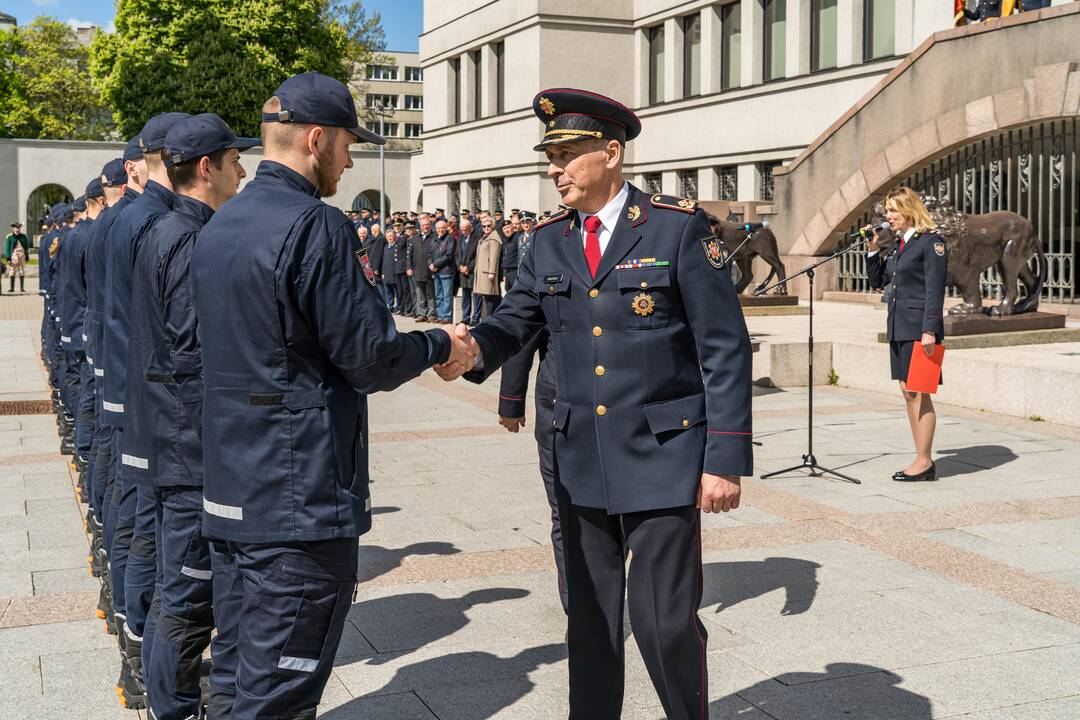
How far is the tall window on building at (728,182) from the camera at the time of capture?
33.6m

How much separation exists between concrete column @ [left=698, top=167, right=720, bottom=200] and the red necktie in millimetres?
30377

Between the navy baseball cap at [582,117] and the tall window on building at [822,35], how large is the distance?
27.3 metres

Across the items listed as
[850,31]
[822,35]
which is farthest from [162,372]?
[822,35]

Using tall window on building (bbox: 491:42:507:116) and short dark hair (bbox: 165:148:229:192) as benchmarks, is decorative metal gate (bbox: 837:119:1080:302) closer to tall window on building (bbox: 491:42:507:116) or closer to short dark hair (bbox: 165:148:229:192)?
short dark hair (bbox: 165:148:229:192)

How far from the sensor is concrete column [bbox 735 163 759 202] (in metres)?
32.6

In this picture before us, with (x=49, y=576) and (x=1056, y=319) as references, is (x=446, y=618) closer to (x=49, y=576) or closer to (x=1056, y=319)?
(x=49, y=576)

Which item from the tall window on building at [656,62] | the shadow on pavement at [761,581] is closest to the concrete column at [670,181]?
the tall window on building at [656,62]

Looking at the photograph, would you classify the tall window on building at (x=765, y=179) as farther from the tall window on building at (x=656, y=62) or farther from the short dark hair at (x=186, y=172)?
the short dark hair at (x=186, y=172)

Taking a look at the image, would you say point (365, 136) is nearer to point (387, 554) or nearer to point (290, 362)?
point (290, 362)

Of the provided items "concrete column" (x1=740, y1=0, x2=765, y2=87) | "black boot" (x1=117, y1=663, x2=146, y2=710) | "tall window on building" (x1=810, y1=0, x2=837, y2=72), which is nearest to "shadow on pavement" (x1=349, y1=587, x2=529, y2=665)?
"black boot" (x1=117, y1=663, x2=146, y2=710)

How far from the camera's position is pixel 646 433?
12.8 ft

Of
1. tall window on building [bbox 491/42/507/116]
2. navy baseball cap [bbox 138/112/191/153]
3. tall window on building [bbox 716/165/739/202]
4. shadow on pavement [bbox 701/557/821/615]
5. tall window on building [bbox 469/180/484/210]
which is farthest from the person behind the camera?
tall window on building [bbox 469/180/484/210]

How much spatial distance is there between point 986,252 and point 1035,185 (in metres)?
6.39

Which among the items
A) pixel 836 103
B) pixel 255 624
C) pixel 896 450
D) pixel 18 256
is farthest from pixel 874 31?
pixel 255 624
